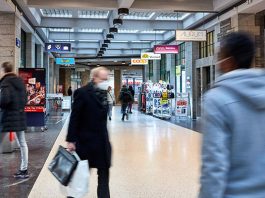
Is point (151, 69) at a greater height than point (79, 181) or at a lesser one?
greater

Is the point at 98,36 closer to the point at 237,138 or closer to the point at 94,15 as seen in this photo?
the point at 94,15

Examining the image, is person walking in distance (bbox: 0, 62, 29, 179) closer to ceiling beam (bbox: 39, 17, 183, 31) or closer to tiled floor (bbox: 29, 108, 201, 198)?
tiled floor (bbox: 29, 108, 201, 198)

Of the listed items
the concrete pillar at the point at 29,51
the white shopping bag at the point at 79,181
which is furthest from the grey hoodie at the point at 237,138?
the concrete pillar at the point at 29,51

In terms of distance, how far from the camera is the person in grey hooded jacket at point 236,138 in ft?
4.45

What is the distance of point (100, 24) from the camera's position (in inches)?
603

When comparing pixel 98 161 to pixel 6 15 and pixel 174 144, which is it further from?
pixel 6 15

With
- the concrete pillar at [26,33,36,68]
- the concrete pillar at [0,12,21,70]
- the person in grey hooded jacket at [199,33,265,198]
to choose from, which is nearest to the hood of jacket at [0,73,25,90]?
the person in grey hooded jacket at [199,33,265,198]

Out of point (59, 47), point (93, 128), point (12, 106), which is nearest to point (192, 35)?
point (59, 47)

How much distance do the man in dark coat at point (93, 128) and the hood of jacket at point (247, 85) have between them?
2.07 meters

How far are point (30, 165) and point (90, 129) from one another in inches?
118

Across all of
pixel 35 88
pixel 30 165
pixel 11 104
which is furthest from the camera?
pixel 35 88

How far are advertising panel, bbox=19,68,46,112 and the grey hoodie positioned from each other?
9442 mm

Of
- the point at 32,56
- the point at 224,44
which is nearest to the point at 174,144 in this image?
the point at 224,44

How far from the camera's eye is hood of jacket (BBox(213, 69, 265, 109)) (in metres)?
1.36
